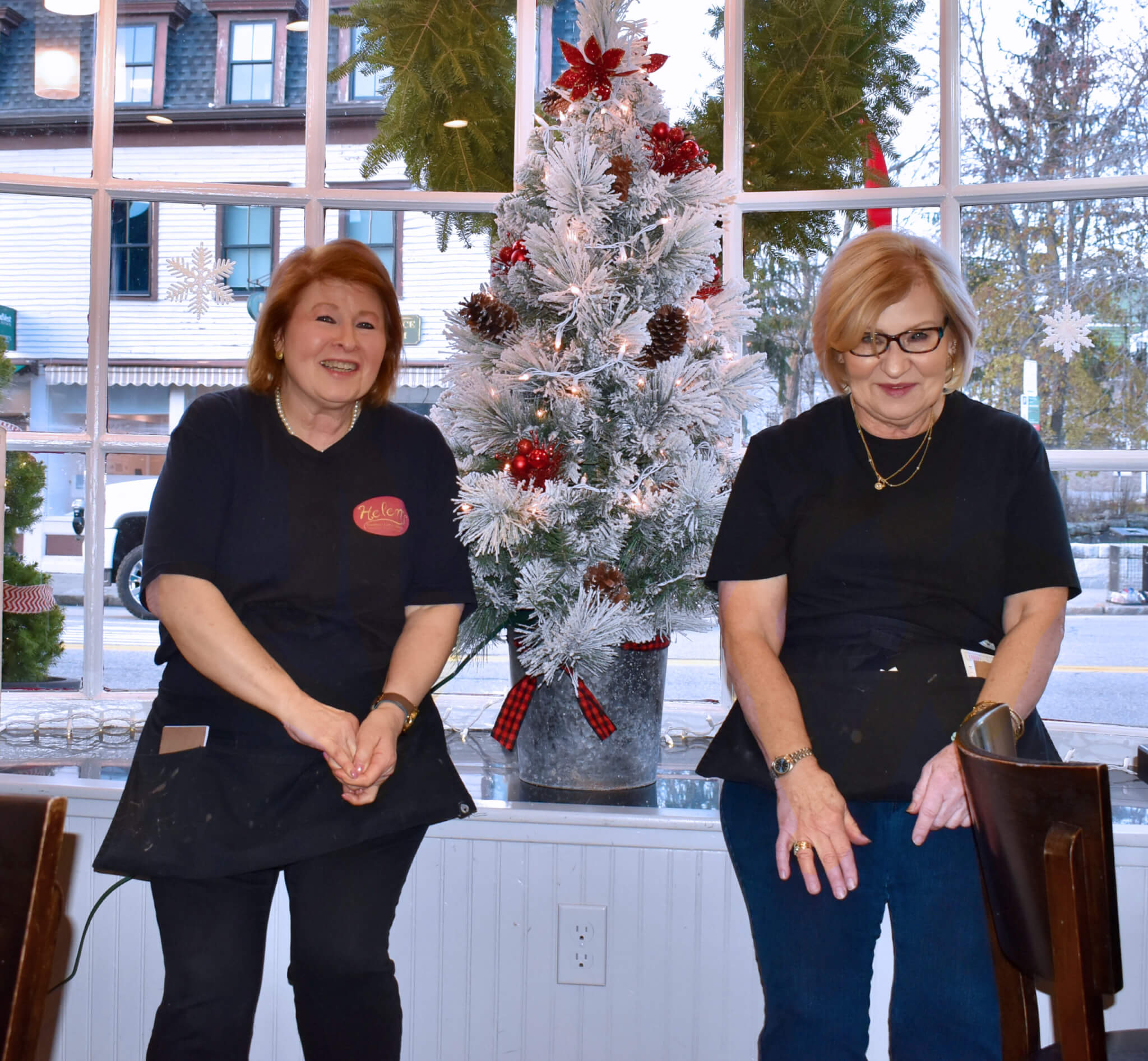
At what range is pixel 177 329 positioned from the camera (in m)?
2.51

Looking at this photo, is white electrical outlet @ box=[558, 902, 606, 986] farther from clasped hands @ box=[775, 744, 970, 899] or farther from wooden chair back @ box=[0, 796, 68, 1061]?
wooden chair back @ box=[0, 796, 68, 1061]

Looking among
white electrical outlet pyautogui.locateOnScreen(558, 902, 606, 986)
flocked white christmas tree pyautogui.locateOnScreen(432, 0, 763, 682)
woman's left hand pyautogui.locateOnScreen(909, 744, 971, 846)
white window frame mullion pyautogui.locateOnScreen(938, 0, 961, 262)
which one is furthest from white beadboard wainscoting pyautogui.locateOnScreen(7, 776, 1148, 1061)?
white window frame mullion pyautogui.locateOnScreen(938, 0, 961, 262)

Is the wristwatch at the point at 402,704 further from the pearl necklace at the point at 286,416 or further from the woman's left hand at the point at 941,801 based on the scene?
the woman's left hand at the point at 941,801

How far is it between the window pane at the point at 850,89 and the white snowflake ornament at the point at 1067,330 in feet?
1.32

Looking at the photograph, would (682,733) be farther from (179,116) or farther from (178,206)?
(179,116)

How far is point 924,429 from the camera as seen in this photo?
1.51 meters

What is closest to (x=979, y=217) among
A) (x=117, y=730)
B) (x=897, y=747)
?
(x=897, y=747)

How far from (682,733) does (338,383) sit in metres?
1.18

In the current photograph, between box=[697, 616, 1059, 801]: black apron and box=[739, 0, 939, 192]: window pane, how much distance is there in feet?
4.51

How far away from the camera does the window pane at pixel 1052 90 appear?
2.33 meters

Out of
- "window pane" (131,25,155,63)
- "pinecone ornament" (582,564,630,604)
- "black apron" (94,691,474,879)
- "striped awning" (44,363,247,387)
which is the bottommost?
"black apron" (94,691,474,879)

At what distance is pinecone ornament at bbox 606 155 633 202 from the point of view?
6.22 feet

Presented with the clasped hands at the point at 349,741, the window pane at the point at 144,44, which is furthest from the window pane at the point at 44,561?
the clasped hands at the point at 349,741

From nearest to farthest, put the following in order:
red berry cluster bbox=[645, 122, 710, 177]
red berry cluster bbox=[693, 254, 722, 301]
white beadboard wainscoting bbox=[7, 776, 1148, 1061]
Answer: white beadboard wainscoting bbox=[7, 776, 1148, 1061] < red berry cluster bbox=[645, 122, 710, 177] < red berry cluster bbox=[693, 254, 722, 301]
